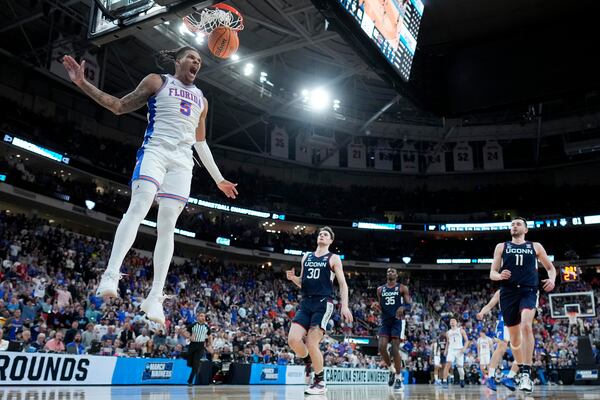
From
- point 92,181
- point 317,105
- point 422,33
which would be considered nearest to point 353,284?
point 317,105

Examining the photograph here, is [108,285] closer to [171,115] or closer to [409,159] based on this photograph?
[171,115]

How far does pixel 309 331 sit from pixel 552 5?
7.06m

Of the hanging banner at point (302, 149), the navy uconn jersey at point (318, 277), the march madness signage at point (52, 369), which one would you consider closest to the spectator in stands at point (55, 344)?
the march madness signage at point (52, 369)

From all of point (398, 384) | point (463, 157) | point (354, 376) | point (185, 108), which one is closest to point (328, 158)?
point (463, 157)

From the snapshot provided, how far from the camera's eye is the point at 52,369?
29.5 feet

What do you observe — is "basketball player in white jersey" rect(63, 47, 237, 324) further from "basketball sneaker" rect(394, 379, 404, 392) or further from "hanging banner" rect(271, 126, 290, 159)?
"hanging banner" rect(271, 126, 290, 159)

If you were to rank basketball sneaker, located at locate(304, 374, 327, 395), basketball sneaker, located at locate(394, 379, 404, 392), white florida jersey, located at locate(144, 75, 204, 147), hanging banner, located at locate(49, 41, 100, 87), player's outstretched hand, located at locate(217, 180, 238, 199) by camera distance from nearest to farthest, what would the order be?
white florida jersey, located at locate(144, 75, 204, 147) < player's outstretched hand, located at locate(217, 180, 238, 199) < basketball sneaker, located at locate(304, 374, 327, 395) < basketball sneaker, located at locate(394, 379, 404, 392) < hanging banner, located at locate(49, 41, 100, 87)

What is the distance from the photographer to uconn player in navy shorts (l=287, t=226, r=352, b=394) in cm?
Answer: 754

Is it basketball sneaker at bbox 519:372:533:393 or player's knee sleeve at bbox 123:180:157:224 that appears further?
basketball sneaker at bbox 519:372:533:393

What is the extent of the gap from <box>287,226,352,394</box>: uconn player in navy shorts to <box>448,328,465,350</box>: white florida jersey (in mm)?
9816

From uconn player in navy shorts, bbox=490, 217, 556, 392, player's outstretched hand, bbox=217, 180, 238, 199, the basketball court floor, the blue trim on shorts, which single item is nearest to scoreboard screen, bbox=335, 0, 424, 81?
uconn player in navy shorts, bbox=490, 217, 556, 392

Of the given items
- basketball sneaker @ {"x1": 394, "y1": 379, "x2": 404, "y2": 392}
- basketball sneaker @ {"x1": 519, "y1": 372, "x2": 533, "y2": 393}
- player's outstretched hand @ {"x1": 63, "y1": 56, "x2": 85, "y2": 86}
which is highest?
player's outstretched hand @ {"x1": 63, "y1": 56, "x2": 85, "y2": 86}

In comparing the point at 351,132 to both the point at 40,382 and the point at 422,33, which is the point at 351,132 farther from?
the point at 40,382

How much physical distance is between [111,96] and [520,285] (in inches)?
233
